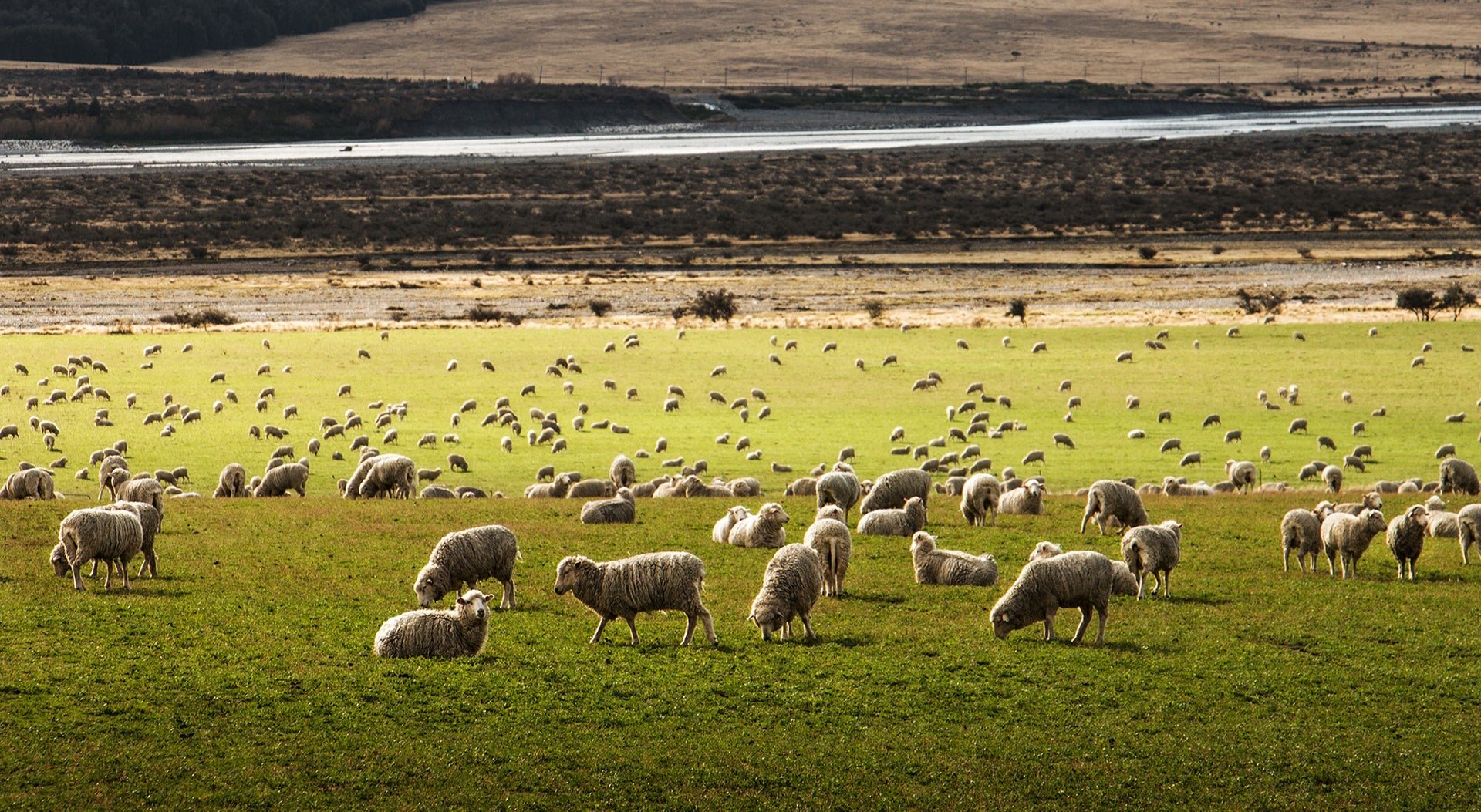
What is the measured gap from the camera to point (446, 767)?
1161cm

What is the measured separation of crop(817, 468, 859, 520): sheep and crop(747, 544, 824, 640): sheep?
5.95m

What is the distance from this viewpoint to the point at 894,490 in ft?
70.0

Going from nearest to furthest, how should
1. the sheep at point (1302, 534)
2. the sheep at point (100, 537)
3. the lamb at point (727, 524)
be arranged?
the sheep at point (100, 537) < the sheep at point (1302, 534) < the lamb at point (727, 524)

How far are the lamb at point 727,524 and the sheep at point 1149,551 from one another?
511 centimetres

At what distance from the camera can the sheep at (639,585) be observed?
547 inches

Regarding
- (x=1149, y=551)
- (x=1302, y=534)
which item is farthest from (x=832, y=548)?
(x=1302, y=534)

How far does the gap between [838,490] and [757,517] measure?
7.55 ft

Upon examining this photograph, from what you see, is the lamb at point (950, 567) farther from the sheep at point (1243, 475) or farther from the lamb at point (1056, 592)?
the sheep at point (1243, 475)

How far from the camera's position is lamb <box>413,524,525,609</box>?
1510cm

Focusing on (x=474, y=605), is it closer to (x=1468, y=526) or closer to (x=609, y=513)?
(x=609, y=513)

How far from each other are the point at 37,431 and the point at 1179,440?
2310 cm

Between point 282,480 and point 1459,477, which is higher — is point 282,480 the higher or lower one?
the higher one

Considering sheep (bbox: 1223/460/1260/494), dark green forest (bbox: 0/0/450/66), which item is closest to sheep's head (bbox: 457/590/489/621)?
sheep (bbox: 1223/460/1260/494)

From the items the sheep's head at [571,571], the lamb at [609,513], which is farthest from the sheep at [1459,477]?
the sheep's head at [571,571]
